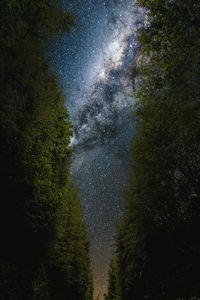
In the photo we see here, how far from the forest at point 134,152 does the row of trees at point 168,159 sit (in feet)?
0.13

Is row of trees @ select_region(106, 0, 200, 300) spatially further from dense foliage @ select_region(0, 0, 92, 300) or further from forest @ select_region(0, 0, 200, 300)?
dense foliage @ select_region(0, 0, 92, 300)

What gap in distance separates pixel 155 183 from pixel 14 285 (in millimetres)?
8024

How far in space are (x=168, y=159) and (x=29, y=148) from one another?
7.42 m

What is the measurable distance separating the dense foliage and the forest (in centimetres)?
4

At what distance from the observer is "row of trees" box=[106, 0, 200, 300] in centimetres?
1265

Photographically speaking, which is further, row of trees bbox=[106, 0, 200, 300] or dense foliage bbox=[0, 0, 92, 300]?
row of trees bbox=[106, 0, 200, 300]

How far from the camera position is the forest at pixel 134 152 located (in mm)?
12297

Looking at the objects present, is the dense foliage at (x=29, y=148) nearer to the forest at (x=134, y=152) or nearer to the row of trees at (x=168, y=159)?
the forest at (x=134, y=152)

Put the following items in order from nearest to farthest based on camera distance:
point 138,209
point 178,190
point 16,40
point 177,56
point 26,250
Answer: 1. point 16,40
2. point 177,56
3. point 26,250
4. point 178,190
5. point 138,209

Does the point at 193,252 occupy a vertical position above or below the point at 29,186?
below

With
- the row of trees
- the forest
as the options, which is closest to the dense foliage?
the forest

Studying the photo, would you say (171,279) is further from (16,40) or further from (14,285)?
(16,40)

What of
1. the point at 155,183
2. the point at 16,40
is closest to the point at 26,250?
the point at 155,183

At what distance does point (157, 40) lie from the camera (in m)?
13.4
